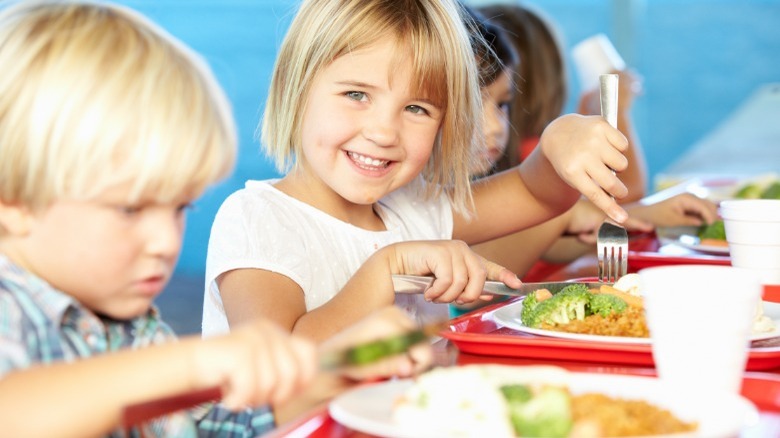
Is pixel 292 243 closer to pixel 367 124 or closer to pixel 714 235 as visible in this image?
pixel 367 124

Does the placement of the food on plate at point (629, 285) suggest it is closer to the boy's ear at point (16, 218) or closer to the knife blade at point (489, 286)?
the knife blade at point (489, 286)

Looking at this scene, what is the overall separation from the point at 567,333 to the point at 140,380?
59 cm

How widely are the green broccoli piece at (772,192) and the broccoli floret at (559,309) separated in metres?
1.56

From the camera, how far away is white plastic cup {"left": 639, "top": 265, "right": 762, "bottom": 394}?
3.07 ft

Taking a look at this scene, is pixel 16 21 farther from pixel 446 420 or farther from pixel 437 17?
pixel 437 17

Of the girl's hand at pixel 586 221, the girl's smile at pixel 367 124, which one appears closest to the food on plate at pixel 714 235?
the girl's hand at pixel 586 221

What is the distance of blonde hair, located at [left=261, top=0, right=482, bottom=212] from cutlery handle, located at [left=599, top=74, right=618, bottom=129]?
0.27 m

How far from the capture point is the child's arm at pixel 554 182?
5.43 ft

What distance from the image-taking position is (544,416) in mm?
797

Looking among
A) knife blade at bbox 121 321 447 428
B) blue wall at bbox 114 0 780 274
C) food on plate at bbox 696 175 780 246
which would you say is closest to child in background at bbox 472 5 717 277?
food on plate at bbox 696 175 780 246

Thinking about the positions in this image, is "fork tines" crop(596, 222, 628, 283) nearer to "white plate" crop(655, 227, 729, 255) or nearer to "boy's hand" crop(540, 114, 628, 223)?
"boy's hand" crop(540, 114, 628, 223)

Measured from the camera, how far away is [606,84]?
5.15ft

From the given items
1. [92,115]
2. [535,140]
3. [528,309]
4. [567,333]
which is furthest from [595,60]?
[92,115]

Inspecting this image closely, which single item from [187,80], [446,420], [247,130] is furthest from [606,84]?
[247,130]
